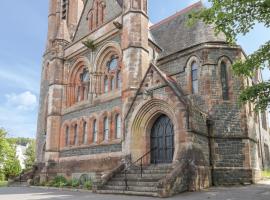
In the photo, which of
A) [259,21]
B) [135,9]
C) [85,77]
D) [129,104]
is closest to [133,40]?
[135,9]

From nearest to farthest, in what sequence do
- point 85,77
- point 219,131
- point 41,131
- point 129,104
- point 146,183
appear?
1. point 146,183
2. point 219,131
3. point 129,104
4. point 85,77
5. point 41,131

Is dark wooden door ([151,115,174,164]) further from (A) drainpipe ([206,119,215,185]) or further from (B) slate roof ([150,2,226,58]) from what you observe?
(B) slate roof ([150,2,226,58])

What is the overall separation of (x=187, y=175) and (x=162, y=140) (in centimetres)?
403

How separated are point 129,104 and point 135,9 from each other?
266 inches

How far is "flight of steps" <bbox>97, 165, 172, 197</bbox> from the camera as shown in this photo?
12.9 m

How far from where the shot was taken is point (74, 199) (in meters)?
12.0

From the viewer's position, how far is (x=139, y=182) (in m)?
13.9

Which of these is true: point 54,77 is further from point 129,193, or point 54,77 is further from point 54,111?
point 129,193

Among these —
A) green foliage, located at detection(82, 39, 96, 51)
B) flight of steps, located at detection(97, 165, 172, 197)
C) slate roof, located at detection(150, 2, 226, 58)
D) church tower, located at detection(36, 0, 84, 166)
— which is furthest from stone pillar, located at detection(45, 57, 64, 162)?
flight of steps, located at detection(97, 165, 172, 197)

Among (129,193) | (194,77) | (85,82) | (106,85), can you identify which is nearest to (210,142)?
(194,77)

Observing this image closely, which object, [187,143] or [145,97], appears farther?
[145,97]

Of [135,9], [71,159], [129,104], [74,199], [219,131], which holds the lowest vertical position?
[74,199]

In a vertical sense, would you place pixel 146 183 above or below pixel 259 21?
below

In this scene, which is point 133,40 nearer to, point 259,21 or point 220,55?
point 220,55
